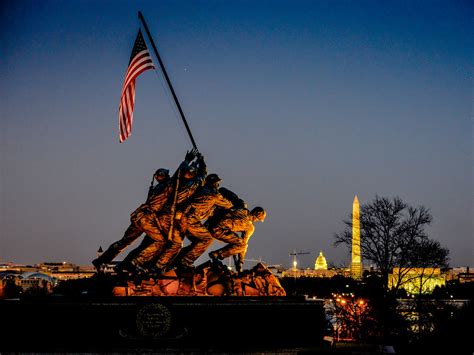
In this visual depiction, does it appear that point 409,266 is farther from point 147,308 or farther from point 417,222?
point 147,308

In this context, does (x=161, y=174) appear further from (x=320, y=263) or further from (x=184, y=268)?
(x=320, y=263)

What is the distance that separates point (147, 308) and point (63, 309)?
69.4 inches

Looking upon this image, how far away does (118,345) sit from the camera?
573 inches

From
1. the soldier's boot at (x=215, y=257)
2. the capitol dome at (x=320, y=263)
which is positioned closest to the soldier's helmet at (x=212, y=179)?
the soldier's boot at (x=215, y=257)

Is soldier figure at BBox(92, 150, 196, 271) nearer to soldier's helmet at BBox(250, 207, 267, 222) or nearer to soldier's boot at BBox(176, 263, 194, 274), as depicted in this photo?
soldier's boot at BBox(176, 263, 194, 274)

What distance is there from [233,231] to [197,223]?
0.94 meters

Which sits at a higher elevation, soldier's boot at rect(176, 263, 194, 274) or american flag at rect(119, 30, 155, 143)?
american flag at rect(119, 30, 155, 143)

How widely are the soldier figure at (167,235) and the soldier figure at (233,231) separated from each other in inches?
36.2

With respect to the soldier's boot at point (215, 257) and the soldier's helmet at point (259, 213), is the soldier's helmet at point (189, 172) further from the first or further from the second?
the soldier's boot at point (215, 257)

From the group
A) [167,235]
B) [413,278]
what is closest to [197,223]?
[167,235]

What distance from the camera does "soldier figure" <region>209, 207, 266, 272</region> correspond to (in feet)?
55.4

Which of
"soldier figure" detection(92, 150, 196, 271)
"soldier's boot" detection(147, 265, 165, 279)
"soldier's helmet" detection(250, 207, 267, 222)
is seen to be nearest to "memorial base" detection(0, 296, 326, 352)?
"soldier's boot" detection(147, 265, 165, 279)

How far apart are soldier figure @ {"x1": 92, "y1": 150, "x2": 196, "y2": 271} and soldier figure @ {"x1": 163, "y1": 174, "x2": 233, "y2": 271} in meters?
0.59

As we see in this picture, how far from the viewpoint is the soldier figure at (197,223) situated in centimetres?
1656
